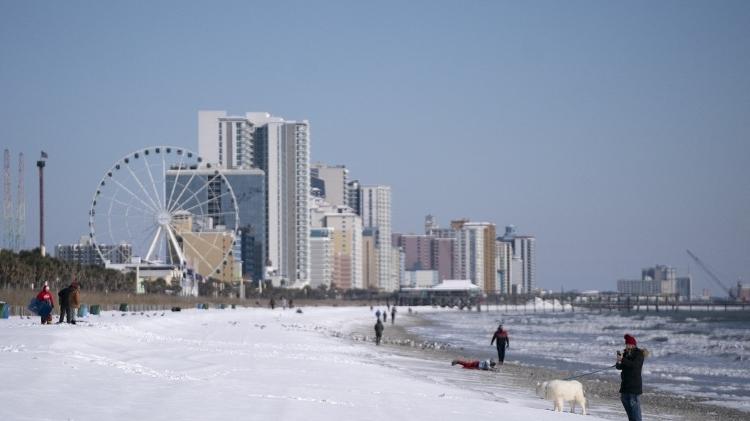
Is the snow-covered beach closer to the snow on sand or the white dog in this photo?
the snow on sand

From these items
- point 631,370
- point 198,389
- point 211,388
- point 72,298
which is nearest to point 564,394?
point 631,370

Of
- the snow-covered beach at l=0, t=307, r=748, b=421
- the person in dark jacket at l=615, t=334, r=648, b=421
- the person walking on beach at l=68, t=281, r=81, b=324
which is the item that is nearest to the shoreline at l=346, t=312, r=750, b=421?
the snow-covered beach at l=0, t=307, r=748, b=421

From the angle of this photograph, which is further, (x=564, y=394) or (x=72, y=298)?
(x=72, y=298)

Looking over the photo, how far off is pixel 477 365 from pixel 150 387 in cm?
1626

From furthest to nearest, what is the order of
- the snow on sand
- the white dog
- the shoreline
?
the shoreline < the white dog < the snow on sand

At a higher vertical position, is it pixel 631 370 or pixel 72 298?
pixel 72 298

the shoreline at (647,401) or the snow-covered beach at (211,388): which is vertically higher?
the snow-covered beach at (211,388)

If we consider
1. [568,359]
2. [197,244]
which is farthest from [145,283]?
[568,359]

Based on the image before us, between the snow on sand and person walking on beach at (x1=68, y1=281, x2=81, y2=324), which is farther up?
person walking on beach at (x1=68, y1=281, x2=81, y2=324)

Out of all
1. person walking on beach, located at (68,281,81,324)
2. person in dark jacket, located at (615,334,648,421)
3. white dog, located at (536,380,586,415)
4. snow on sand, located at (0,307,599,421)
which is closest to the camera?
snow on sand, located at (0,307,599,421)

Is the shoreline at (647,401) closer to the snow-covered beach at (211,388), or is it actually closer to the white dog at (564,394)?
the snow-covered beach at (211,388)

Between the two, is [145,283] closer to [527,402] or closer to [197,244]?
[197,244]

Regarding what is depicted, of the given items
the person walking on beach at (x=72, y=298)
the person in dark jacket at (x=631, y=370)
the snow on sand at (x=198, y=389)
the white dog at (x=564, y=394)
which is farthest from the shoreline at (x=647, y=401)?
the person walking on beach at (x=72, y=298)

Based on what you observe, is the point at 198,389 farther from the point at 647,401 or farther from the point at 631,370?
the point at 647,401
